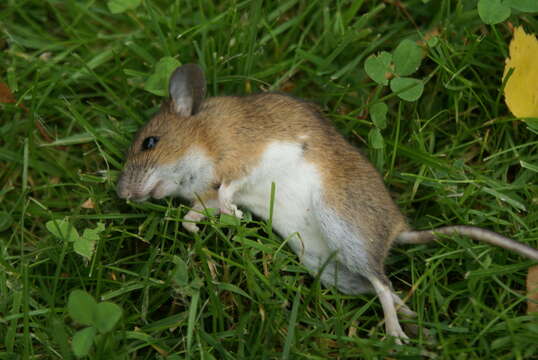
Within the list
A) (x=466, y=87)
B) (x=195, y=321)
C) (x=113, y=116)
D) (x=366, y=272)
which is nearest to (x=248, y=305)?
(x=195, y=321)

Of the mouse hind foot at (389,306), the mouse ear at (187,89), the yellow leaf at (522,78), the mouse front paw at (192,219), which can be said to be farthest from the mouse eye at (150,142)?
the yellow leaf at (522,78)

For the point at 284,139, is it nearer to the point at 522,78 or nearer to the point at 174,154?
the point at 174,154

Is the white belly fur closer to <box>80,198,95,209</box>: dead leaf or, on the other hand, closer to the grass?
the grass

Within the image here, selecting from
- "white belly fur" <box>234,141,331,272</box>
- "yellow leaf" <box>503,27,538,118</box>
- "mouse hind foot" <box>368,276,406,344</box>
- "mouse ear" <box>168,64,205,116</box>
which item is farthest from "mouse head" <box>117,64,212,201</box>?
"yellow leaf" <box>503,27,538,118</box>

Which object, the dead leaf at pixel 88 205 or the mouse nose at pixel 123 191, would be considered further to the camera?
the dead leaf at pixel 88 205

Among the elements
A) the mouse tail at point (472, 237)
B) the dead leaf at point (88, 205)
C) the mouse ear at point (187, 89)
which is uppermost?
the mouse ear at point (187, 89)

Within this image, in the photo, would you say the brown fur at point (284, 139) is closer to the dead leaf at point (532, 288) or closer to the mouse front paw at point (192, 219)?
the mouse front paw at point (192, 219)
